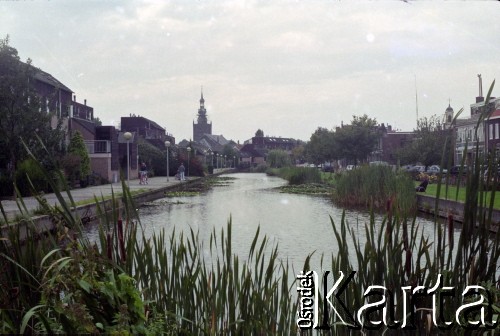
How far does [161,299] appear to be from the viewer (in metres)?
3.21

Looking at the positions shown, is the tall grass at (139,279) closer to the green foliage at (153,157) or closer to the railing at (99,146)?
the green foliage at (153,157)

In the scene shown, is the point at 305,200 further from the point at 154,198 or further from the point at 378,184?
the point at 378,184

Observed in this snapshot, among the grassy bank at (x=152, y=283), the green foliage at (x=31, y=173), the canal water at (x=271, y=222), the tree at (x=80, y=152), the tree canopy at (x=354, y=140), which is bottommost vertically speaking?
the canal water at (x=271, y=222)

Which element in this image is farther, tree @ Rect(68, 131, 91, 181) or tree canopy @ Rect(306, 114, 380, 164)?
tree canopy @ Rect(306, 114, 380, 164)

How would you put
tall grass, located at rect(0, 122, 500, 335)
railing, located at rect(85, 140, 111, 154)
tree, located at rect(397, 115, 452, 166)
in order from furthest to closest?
tree, located at rect(397, 115, 452, 166) < railing, located at rect(85, 140, 111, 154) < tall grass, located at rect(0, 122, 500, 335)

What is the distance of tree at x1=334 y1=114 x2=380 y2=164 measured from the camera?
40.8 m

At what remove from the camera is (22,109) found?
38.7 feet

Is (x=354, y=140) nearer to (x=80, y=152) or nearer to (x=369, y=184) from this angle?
(x=80, y=152)

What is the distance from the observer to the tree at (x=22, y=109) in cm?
1081

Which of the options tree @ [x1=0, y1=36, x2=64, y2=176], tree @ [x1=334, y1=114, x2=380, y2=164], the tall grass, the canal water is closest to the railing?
the canal water

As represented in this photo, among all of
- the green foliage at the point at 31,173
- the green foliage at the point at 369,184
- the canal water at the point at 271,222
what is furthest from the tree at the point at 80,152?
the green foliage at the point at 369,184

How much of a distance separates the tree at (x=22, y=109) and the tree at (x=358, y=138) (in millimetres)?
29179

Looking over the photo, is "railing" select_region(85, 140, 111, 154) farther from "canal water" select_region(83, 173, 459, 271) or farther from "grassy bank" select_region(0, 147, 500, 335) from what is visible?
"grassy bank" select_region(0, 147, 500, 335)

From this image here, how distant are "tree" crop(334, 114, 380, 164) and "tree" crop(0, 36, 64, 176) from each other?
29179mm
